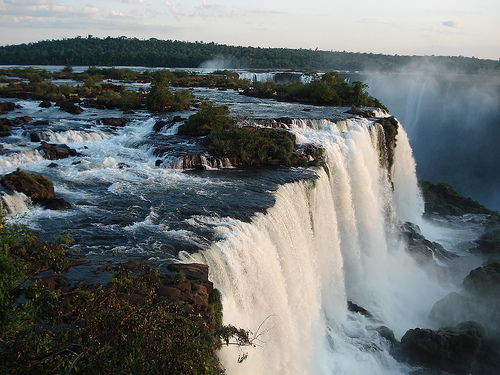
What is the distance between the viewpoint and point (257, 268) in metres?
9.14

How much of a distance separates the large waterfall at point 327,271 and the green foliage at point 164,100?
7.54 m

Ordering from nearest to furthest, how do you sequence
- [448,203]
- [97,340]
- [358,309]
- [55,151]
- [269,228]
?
[97,340]
[269,228]
[358,309]
[55,151]
[448,203]

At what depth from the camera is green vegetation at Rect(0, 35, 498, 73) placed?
71.1m

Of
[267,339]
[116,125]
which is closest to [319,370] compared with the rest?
[267,339]

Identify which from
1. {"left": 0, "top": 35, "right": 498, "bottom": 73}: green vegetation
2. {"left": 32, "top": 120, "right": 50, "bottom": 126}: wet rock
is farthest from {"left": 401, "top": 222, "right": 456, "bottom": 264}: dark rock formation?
{"left": 0, "top": 35, "right": 498, "bottom": 73}: green vegetation

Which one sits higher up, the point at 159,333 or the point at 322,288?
the point at 159,333

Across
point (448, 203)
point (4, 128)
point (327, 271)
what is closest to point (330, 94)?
point (448, 203)

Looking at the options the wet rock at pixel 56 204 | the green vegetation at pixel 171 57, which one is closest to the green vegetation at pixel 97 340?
the wet rock at pixel 56 204

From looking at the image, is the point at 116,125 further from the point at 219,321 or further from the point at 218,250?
the point at 219,321

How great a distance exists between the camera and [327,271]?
539 inches

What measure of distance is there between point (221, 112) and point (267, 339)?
13.0m

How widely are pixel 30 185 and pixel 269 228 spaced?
6703 millimetres

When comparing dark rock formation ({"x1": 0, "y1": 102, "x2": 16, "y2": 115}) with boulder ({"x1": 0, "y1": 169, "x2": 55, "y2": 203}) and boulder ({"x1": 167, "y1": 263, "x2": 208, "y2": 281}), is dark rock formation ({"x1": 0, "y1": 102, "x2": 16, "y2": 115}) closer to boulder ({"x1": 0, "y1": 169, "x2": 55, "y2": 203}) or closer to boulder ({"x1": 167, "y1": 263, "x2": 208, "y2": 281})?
boulder ({"x1": 0, "y1": 169, "x2": 55, "y2": 203})

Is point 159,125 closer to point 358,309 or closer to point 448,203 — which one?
point 358,309
